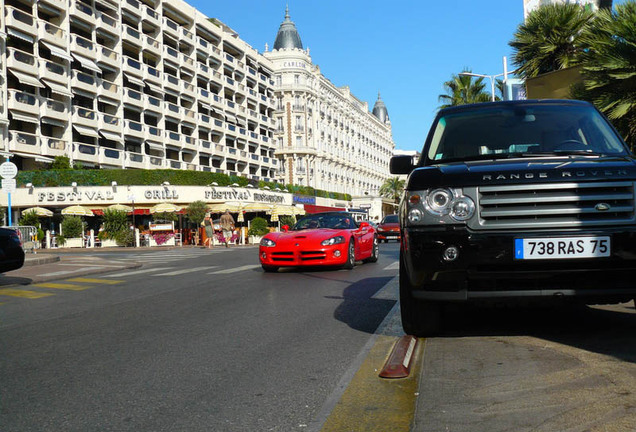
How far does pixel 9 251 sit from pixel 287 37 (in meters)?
79.6

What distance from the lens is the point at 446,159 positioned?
17.7ft

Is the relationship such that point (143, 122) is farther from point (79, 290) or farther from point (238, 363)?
point (238, 363)

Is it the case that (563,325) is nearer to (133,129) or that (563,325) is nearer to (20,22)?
(20,22)

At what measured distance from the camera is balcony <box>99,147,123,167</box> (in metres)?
44.3

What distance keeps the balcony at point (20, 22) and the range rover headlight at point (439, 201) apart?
3979cm

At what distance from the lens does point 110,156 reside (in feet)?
148

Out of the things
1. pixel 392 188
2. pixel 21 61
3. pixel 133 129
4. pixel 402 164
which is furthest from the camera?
pixel 392 188

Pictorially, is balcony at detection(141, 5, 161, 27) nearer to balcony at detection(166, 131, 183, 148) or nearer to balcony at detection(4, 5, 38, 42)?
balcony at detection(166, 131, 183, 148)

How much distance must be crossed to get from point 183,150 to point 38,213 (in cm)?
2212

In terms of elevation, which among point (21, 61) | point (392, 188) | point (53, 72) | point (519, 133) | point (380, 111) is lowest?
point (519, 133)

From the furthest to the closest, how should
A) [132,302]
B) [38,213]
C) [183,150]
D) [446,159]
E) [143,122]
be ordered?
[183,150], [143,122], [38,213], [132,302], [446,159]

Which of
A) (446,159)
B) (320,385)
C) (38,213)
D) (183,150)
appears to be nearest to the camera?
(320,385)

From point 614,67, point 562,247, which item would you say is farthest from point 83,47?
point 562,247

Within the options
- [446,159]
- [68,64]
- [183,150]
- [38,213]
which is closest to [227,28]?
[183,150]
